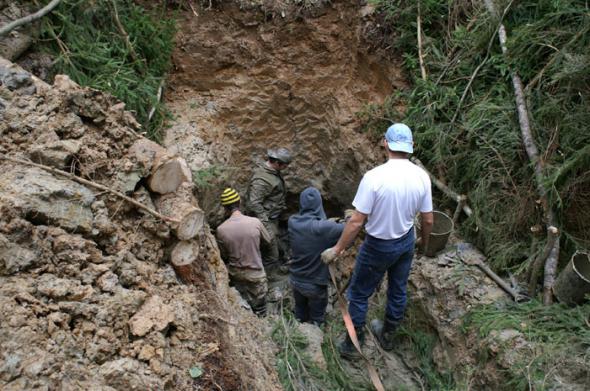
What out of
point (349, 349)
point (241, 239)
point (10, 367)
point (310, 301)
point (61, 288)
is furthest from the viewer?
point (310, 301)

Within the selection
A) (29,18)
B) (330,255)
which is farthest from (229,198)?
(29,18)

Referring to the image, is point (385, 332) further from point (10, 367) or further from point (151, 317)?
point (10, 367)

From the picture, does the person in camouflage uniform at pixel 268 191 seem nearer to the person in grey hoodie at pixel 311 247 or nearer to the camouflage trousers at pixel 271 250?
the camouflage trousers at pixel 271 250

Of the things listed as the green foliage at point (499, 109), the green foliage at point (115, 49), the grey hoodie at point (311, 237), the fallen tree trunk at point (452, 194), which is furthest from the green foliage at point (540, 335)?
the green foliage at point (115, 49)

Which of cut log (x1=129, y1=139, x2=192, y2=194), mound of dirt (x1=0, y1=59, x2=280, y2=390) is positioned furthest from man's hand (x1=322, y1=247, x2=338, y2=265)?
cut log (x1=129, y1=139, x2=192, y2=194)

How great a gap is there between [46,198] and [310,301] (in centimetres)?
286

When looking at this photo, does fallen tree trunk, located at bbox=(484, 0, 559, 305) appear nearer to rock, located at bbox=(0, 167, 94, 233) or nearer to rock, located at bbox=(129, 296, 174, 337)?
rock, located at bbox=(129, 296, 174, 337)

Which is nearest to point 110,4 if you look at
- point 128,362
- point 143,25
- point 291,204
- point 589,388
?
point 143,25

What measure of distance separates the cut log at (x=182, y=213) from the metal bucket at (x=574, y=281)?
263 centimetres

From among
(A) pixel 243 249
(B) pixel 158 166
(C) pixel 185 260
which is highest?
(B) pixel 158 166

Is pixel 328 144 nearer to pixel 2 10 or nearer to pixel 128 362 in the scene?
pixel 2 10

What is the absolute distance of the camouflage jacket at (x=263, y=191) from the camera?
5.64 m

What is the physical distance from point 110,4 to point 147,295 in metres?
3.52

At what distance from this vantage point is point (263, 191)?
5.65 m
